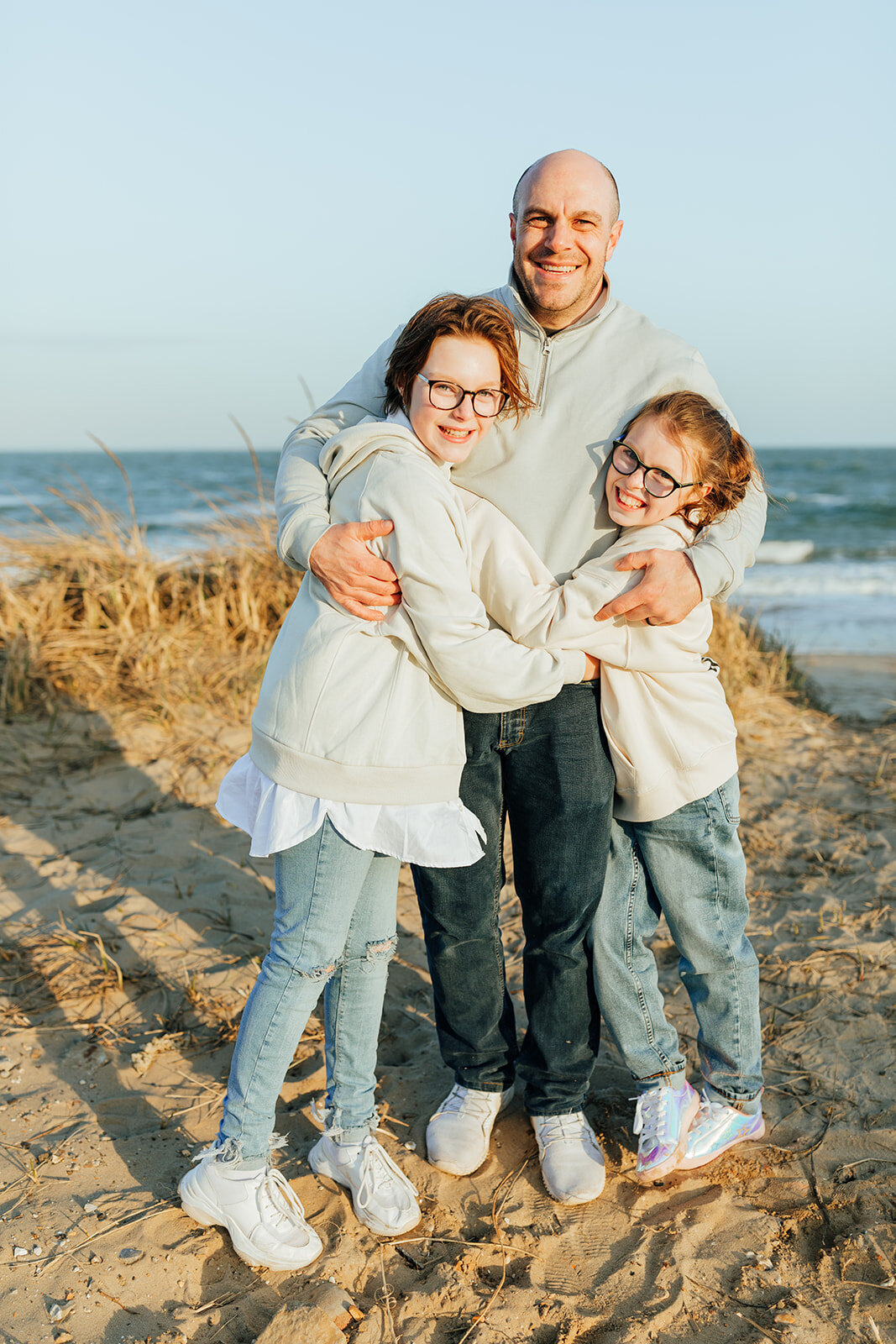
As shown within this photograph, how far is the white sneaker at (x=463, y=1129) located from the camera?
7.64 feet

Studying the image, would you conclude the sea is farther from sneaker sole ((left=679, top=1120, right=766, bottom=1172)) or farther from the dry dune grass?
sneaker sole ((left=679, top=1120, right=766, bottom=1172))

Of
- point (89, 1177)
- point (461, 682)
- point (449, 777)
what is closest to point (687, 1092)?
point (449, 777)

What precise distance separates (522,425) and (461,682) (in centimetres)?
66

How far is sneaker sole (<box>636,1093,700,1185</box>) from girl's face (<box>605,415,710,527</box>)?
143 cm

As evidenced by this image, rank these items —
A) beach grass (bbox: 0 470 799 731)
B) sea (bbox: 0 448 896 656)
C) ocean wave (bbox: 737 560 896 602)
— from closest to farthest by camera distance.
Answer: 1. beach grass (bbox: 0 470 799 731)
2. sea (bbox: 0 448 896 656)
3. ocean wave (bbox: 737 560 896 602)

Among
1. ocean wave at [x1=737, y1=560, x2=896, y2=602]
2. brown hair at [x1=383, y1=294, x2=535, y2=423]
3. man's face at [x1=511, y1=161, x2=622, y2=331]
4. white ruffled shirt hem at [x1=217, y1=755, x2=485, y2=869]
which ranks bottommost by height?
ocean wave at [x1=737, y1=560, x2=896, y2=602]

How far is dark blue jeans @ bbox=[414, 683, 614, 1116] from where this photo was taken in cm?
212

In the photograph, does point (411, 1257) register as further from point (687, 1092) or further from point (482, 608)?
point (482, 608)

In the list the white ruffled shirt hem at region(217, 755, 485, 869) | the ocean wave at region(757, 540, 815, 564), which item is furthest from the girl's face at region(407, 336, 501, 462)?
the ocean wave at region(757, 540, 815, 564)

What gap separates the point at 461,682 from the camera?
1853mm

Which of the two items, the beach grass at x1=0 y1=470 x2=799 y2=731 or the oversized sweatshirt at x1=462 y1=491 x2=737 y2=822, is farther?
the beach grass at x1=0 y1=470 x2=799 y2=731

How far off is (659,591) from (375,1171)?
146 centimetres

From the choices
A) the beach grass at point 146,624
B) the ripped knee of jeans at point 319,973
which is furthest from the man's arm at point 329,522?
the beach grass at point 146,624

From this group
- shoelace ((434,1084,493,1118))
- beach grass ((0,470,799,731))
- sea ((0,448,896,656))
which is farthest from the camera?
sea ((0,448,896,656))
